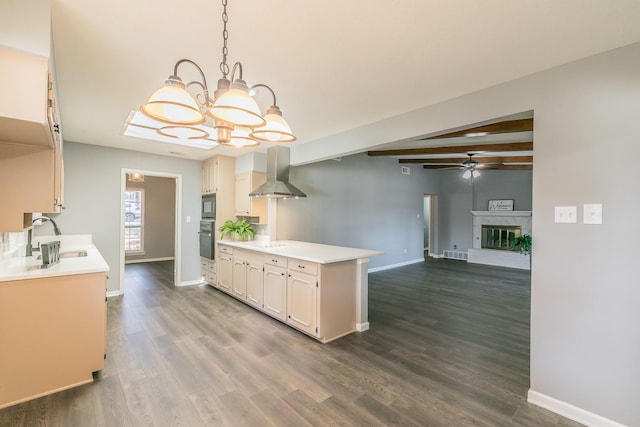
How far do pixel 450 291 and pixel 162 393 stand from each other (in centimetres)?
456

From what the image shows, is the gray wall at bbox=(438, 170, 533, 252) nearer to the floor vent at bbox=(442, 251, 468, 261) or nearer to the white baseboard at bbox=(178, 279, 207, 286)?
Result: the floor vent at bbox=(442, 251, 468, 261)

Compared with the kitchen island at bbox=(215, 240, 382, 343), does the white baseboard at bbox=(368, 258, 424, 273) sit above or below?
below

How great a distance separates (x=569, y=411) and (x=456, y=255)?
7106 millimetres

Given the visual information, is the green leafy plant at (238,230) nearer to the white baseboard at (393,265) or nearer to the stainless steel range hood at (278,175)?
the stainless steel range hood at (278,175)

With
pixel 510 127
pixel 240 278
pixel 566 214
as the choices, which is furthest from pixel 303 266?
pixel 510 127

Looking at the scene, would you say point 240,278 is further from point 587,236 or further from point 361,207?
point 587,236

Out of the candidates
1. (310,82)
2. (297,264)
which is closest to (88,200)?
(297,264)

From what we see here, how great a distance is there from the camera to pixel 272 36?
5.63 ft

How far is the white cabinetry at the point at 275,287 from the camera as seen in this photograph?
3.43 meters

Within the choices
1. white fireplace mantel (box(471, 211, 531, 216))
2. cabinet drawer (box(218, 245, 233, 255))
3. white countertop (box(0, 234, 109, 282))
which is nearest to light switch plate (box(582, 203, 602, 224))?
white countertop (box(0, 234, 109, 282))

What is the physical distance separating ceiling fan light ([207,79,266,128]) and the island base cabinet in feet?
6.20

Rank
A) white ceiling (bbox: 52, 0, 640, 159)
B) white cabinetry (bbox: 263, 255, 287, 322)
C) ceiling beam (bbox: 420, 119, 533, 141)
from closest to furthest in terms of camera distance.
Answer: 1. white ceiling (bbox: 52, 0, 640, 159)
2. ceiling beam (bbox: 420, 119, 533, 141)
3. white cabinetry (bbox: 263, 255, 287, 322)

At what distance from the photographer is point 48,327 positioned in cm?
212

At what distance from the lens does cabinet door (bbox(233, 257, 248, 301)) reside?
13.7ft
